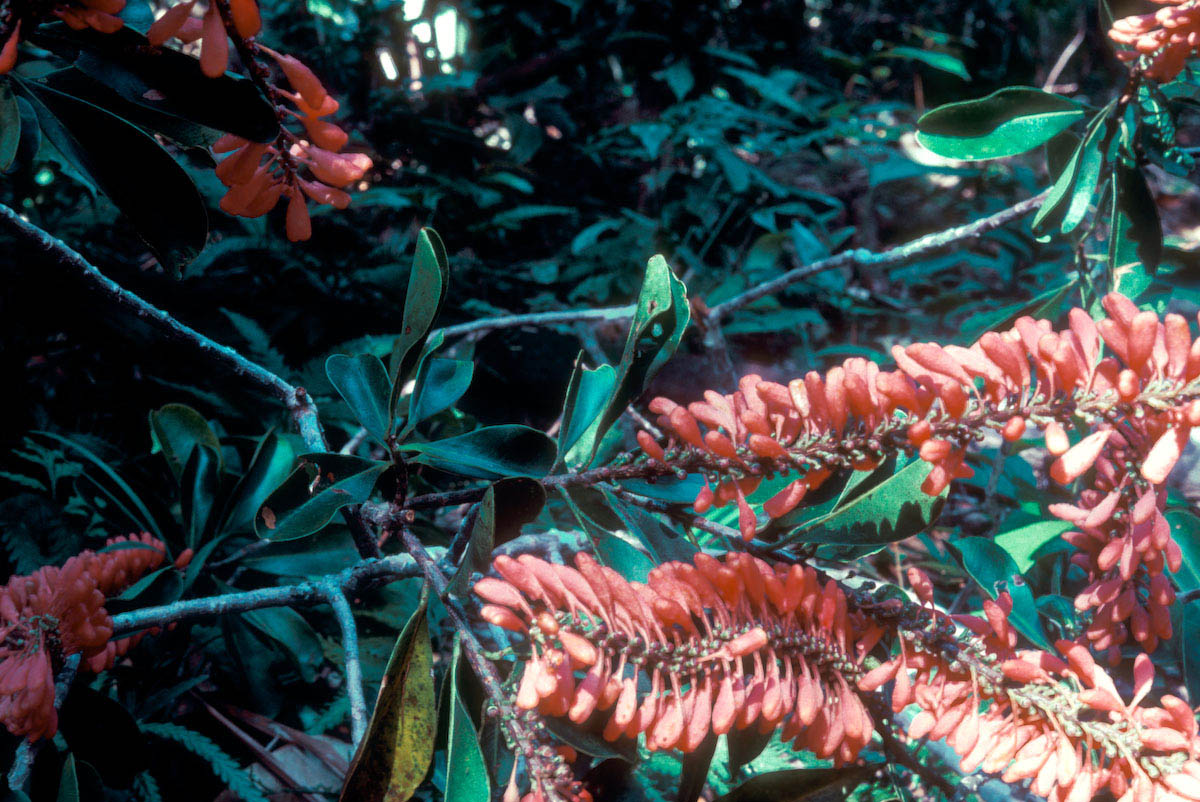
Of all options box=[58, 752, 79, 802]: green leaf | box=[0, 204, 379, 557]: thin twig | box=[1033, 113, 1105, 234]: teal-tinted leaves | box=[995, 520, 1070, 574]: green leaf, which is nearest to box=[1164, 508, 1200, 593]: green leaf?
box=[995, 520, 1070, 574]: green leaf

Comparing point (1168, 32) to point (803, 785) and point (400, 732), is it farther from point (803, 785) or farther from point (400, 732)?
point (400, 732)

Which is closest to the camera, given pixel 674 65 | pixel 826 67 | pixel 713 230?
pixel 713 230

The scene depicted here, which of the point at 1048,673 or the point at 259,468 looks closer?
the point at 1048,673

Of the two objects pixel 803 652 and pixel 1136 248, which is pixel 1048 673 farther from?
pixel 1136 248

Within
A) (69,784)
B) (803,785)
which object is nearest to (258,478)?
(69,784)

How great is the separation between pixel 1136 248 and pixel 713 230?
1291 mm

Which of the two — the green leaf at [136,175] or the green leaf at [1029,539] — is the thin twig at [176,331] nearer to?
the green leaf at [136,175]

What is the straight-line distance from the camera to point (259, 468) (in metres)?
0.90

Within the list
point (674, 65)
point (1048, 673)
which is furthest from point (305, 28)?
point (1048, 673)

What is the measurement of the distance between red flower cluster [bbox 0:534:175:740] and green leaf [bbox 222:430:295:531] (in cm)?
21

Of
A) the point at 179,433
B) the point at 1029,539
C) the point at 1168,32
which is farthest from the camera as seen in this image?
the point at 179,433

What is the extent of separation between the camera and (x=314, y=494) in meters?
0.62

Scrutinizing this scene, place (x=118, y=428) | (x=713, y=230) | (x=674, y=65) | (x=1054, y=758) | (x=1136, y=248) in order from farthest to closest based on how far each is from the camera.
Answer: (x=674, y=65), (x=713, y=230), (x=118, y=428), (x=1136, y=248), (x=1054, y=758)

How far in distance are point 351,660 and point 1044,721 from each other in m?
0.52
